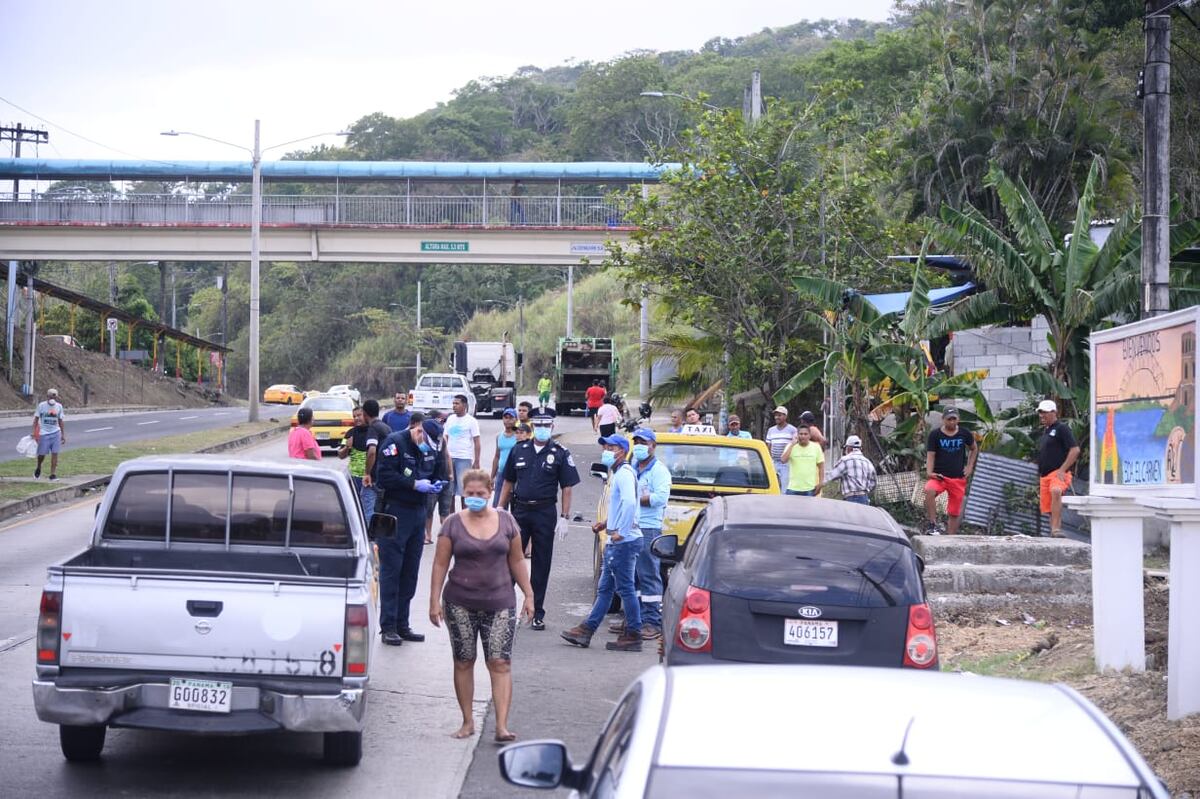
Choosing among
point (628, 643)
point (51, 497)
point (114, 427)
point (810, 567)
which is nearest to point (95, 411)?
point (114, 427)

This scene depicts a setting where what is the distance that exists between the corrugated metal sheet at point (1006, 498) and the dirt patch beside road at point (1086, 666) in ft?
17.4

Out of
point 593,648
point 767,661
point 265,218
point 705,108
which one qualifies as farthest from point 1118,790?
point 265,218

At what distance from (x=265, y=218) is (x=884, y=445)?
112 feet

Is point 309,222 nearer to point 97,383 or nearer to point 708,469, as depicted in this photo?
point 97,383

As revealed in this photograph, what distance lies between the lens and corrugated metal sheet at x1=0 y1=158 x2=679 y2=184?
50875mm

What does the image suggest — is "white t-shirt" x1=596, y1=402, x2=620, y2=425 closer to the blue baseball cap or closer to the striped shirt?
the striped shirt

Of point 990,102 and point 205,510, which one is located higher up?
point 990,102

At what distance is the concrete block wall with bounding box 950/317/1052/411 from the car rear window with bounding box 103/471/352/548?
57.7 feet

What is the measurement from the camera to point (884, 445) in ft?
73.6

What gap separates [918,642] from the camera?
8.22m

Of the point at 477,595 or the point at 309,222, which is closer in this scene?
the point at 477,595

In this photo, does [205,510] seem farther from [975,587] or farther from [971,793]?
[975,587]

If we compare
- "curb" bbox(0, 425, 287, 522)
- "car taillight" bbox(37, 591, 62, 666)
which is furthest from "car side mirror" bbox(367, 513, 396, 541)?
"curb" bbox(0, 425, 287, 522)

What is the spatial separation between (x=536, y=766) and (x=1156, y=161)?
10527mm
